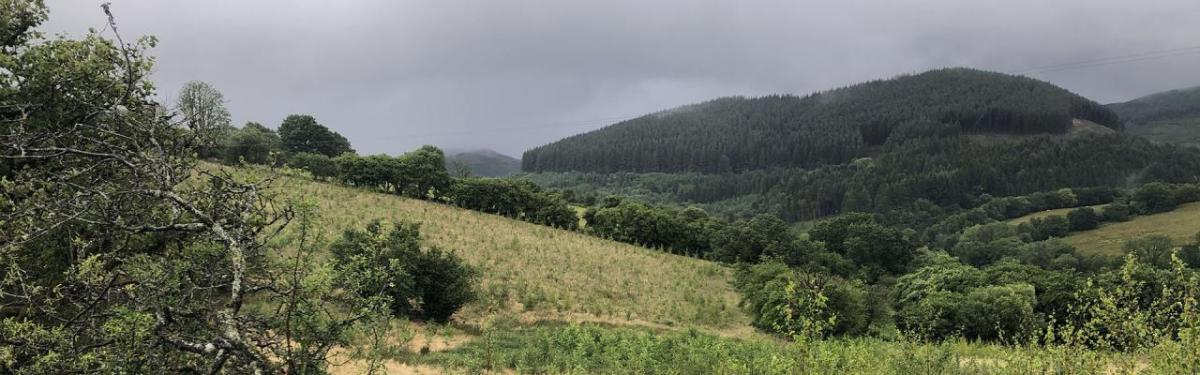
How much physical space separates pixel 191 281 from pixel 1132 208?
13005 cm

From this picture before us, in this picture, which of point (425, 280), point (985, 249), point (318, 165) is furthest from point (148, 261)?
point (985, 249)

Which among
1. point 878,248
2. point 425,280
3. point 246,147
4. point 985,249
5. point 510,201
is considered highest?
point 246,147

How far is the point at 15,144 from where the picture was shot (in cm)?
474

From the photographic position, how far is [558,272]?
2734cm

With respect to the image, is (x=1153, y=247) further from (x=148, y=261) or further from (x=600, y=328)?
(x=148, y=261)

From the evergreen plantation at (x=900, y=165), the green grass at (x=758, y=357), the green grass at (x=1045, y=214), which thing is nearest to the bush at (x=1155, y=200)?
the green grass at (x=1045, y=214)

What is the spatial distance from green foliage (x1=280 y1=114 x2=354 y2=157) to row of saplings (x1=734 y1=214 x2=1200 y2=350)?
187 ft

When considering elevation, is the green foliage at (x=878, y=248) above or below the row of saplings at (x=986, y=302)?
below

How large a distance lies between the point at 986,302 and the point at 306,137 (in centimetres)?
7231

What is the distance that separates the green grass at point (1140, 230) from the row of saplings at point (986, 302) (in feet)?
187

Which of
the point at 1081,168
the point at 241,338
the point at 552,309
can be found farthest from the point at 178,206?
the point at 1081,168

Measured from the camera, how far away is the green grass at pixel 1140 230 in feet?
243

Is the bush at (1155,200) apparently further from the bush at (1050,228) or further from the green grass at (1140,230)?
the bush at (1050,228)

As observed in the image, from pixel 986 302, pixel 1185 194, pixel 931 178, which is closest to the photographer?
pixel 986 302
